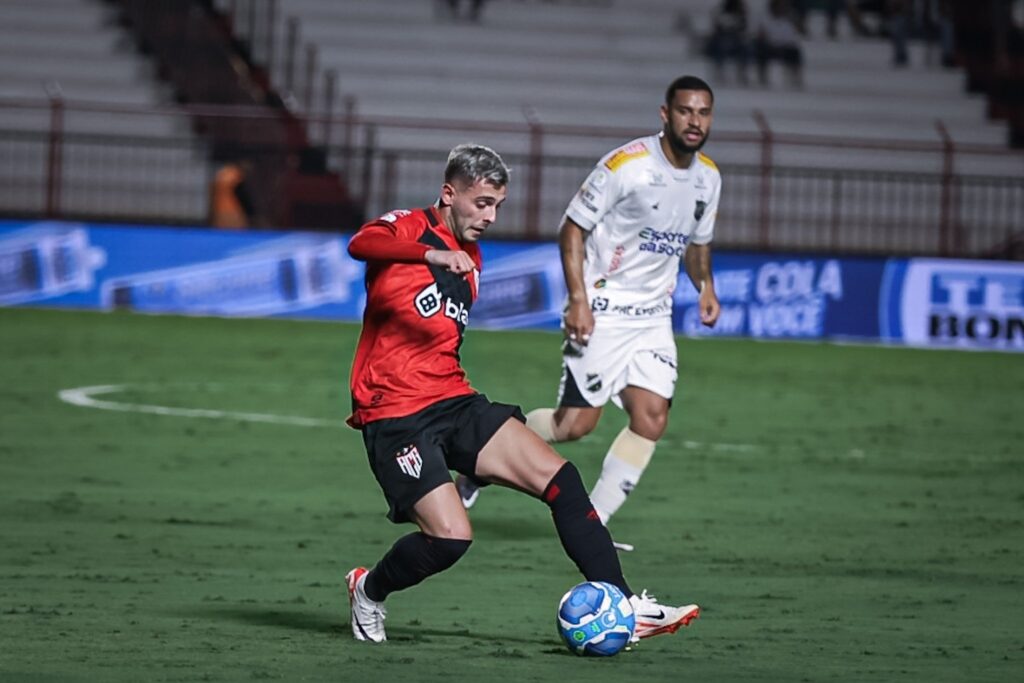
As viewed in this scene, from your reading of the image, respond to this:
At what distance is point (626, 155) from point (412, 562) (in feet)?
11.2

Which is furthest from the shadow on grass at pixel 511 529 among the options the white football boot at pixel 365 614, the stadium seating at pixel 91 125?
the stadium seating at pixel 91 125

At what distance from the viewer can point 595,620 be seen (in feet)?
22.6

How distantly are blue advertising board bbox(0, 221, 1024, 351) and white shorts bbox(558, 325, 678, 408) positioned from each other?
14240 mm

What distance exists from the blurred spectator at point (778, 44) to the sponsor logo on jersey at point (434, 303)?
25239mm

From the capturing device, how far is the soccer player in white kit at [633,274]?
31.8 ft

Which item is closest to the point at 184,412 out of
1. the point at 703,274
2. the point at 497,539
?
the point at 497,539

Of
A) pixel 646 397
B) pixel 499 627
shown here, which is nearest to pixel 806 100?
pixel 646 397

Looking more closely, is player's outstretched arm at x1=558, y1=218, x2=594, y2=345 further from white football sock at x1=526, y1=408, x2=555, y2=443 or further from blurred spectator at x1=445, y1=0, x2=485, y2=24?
blurred spectator at x1=445, y1=0, x2=485, y2=24

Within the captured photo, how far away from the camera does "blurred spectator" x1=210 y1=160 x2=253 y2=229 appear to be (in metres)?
25.5

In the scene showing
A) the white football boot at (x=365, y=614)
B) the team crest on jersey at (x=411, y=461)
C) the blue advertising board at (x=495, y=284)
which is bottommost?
the blue advertising board at (x=495, y=284)

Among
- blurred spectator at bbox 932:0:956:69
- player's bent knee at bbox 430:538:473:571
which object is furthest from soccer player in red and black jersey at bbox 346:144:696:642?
blurred spectator at bbox 932:0:956:69

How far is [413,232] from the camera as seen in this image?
23.2ft

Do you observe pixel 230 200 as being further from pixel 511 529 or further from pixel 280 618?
pixel 280 618

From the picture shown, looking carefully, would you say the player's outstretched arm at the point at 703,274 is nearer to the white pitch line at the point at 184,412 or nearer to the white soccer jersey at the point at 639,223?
the white soccer jersey at the point at 639,223
